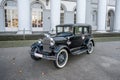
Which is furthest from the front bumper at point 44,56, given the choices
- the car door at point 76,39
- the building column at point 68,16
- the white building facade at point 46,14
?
the building column at point 68,16

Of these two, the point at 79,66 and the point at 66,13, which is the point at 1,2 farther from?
the point at 79,66

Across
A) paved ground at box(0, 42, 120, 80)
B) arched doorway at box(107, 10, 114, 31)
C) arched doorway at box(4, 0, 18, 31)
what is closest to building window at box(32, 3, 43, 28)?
arched doorway at box(4, 0, 18, 31)

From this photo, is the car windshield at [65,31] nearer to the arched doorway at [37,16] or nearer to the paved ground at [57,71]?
the paved ground at [57,71]

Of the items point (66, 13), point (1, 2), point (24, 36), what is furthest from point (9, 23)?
point (66, 13)

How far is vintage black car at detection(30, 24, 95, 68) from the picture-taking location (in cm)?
561

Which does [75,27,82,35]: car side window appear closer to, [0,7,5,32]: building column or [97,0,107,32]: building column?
[97,0,107,32]: building column

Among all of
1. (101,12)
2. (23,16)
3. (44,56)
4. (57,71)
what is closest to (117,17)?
(101,12)

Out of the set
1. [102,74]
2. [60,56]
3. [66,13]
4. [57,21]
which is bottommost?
[102,74]

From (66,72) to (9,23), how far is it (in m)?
16.9

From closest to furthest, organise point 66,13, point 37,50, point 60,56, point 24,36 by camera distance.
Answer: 1. point 60,56
2. point 37,50
3. point 24,36
4. point 66,13

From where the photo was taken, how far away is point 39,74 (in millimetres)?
4895

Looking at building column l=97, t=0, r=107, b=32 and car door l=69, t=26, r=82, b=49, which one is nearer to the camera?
car door l=69, t=26, r=82, b=49

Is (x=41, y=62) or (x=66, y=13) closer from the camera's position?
(x=41, y=62)

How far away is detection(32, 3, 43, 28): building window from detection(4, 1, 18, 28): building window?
2776mm
